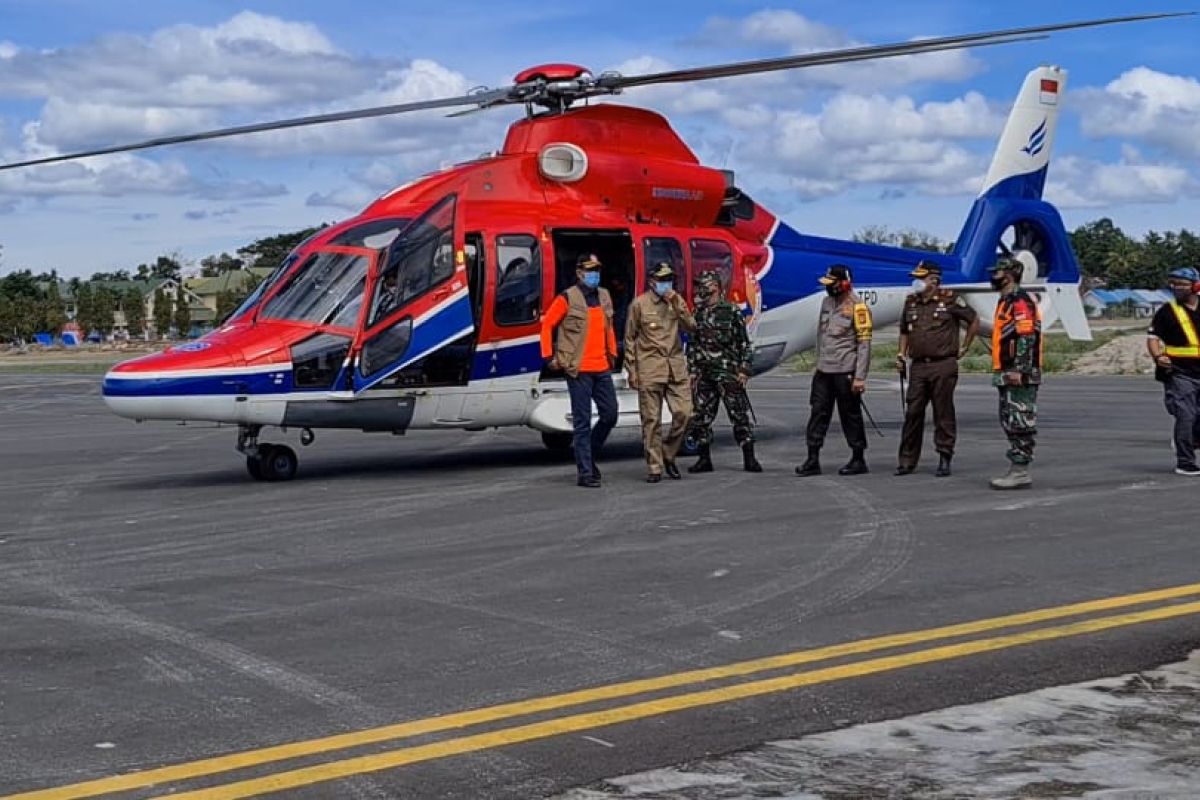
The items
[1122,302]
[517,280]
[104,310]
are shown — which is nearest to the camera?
[517,280]

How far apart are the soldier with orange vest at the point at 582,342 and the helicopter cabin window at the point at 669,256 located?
5.40 feet

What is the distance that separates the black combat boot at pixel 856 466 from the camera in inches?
528

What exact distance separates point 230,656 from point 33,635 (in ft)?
3.89

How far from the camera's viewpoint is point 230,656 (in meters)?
6.76

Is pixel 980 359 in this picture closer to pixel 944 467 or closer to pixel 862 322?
pixel 862 322

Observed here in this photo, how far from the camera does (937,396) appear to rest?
13.1 meters

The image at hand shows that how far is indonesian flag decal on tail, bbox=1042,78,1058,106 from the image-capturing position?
1959 cm

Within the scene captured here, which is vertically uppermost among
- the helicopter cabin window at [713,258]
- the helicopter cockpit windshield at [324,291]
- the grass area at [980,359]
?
the helicopter cabin window at [713,258]

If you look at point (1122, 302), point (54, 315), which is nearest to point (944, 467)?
point (54, 315)

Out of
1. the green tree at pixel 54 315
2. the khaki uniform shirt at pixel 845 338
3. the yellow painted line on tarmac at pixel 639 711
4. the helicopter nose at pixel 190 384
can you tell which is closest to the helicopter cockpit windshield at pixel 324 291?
the helicopter nose at pixel 190 384

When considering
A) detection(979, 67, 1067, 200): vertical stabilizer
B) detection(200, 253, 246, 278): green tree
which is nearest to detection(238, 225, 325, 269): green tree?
detection(200, 253, 246, 278): green tree

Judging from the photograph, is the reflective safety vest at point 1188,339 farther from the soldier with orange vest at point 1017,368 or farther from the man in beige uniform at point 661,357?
the man in beige uniform at point 661,357

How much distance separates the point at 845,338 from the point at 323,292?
4.63 m

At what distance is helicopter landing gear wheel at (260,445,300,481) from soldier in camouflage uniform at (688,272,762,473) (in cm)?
366
